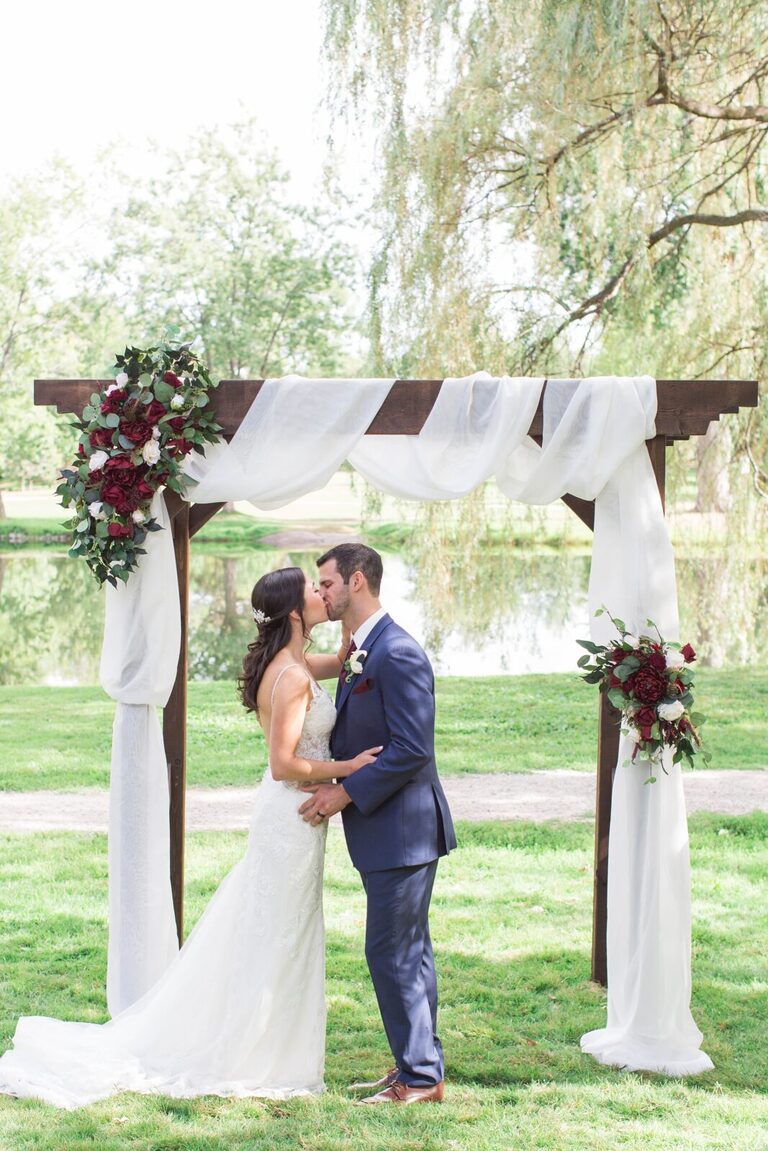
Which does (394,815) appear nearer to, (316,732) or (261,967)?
(316,732)

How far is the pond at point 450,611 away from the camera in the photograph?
1059cm

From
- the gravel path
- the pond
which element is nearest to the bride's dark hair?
the gravel path

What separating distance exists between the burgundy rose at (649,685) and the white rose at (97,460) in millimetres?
2092

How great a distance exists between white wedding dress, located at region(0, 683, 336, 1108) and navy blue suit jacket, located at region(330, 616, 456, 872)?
0.23 meters

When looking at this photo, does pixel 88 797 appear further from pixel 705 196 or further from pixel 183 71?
pixel 183 71

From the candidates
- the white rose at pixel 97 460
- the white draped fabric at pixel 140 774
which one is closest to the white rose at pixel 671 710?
the white draped fabric at pixel 140 774

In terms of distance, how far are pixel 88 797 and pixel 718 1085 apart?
16.7 feet

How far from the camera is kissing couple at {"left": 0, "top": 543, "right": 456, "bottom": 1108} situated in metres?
4.15

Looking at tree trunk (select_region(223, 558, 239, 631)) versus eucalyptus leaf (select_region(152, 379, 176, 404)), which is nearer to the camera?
eucalyptus leaf (select_region(152, 379, 176, 404))

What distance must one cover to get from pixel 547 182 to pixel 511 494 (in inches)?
215

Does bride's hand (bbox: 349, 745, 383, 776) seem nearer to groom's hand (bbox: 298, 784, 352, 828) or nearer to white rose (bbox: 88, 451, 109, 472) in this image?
groom's hand (bbox: 298, 784, 352, 828)

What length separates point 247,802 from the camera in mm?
8289

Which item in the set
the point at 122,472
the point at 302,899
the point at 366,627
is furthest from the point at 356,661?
the point at 122,472

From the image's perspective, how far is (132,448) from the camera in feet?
15.4
